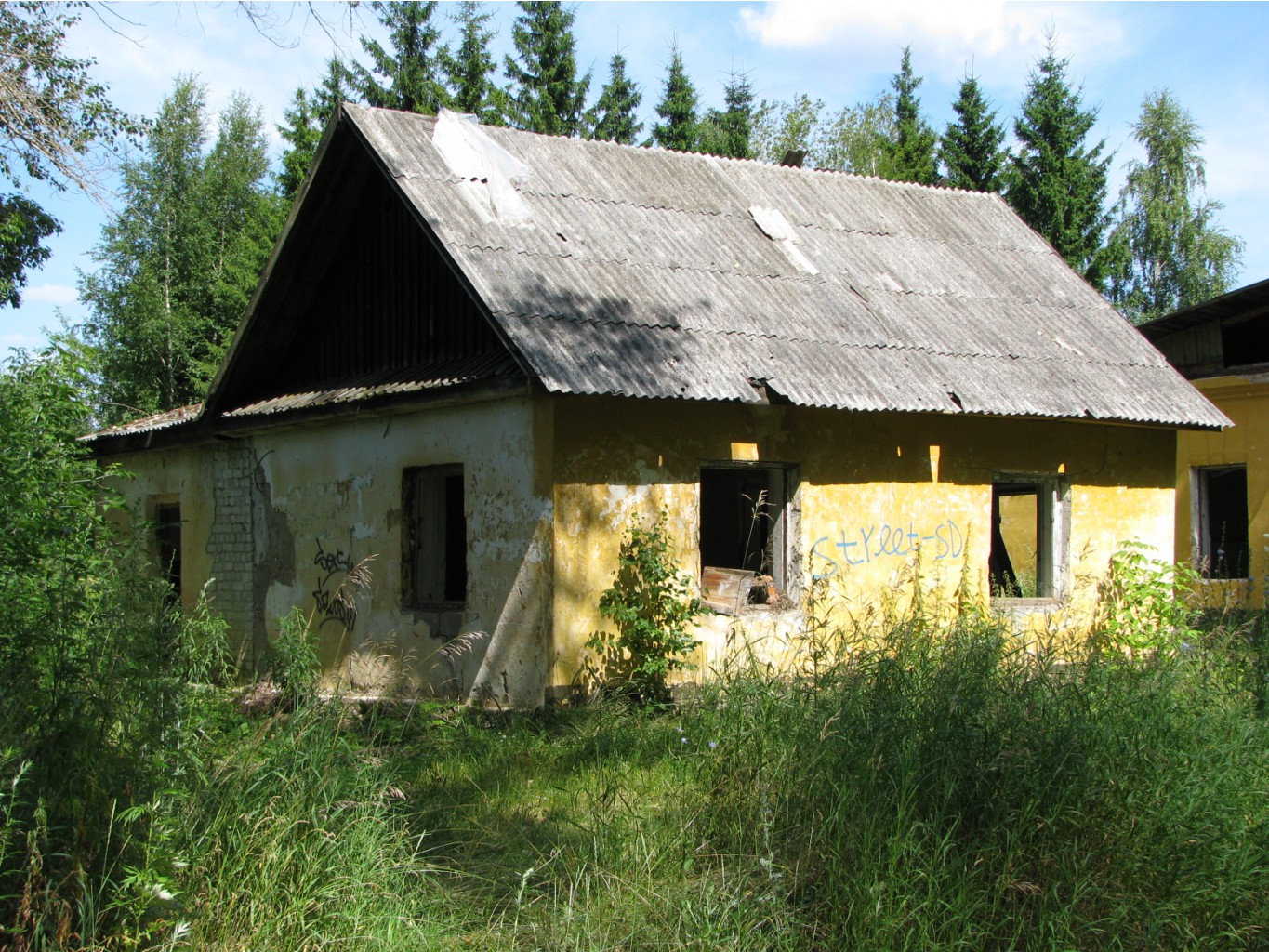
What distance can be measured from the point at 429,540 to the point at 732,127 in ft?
74.8

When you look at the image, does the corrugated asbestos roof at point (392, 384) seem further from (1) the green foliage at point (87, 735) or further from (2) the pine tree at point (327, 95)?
(2) the pine tree at point (327, 95)

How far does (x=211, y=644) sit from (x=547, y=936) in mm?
1696

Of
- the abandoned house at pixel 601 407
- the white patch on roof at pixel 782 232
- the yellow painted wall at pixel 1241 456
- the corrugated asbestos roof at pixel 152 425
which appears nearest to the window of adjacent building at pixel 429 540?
the abandoned house at pixel 601 407

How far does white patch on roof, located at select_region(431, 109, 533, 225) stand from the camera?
9141 mm

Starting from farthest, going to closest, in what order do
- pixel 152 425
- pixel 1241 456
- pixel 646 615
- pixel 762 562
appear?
pixel 1241 456
pixel 152 425
pixel 762 562
pixel 646 615

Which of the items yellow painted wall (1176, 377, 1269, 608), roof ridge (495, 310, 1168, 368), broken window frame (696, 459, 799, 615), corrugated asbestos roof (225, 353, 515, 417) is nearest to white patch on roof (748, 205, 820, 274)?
roof ridge (495, 310, 1168, 368)

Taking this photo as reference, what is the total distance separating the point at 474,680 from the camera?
8.16 meters

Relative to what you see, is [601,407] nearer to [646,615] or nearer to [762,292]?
[646,615]

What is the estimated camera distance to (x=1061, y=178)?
24719 millimetres

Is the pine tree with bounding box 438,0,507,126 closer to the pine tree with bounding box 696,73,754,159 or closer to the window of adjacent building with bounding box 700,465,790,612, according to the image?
the pine tree with bounding box 696,73,754,159

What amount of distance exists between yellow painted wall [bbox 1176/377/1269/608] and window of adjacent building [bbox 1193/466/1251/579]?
0.46 feet

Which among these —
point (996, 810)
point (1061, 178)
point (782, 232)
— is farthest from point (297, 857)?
point (1061, 178)

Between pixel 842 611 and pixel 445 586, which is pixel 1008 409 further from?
pixel 445 586

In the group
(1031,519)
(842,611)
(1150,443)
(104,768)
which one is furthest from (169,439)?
(1031,519)
